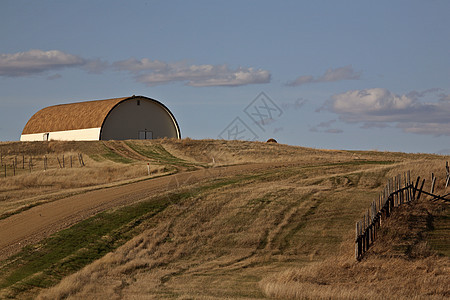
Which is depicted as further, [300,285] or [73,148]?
[73,148]

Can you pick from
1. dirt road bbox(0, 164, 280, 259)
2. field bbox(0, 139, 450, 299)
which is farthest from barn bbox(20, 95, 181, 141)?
dirt road bbox(0, 164, 280, 259)

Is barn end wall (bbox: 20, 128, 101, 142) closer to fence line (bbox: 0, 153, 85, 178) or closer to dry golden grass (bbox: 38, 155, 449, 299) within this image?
fence line (bbox: 0, 153, 85, 178)

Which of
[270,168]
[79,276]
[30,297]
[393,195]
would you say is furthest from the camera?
[270,168]

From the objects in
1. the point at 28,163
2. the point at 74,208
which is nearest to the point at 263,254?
the point at 74,208

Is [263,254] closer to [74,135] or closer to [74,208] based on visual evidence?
[74,208]

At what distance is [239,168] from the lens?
45.7 meters

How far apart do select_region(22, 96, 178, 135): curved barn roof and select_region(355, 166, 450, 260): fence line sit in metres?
39.0

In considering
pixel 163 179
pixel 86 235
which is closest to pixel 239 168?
pixel 163 179

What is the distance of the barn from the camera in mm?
69000

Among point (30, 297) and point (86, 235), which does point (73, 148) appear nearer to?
Answer: point (86, 235)

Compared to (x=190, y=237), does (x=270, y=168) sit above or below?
above

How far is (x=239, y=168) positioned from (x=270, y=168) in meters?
2.30

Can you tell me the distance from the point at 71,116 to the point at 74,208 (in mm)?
42628

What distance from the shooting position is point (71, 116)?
7362cm
